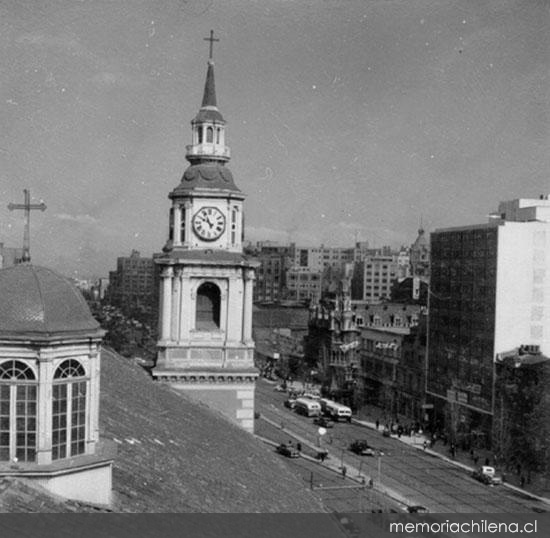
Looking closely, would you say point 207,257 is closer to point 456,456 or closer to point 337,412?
point 456,456

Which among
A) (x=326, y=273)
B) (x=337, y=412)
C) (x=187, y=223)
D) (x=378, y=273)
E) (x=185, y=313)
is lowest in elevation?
(x=337, y=412)

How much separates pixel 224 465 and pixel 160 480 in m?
4.59

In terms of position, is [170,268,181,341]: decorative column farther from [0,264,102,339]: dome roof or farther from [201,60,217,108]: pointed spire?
[0,264,102,339]: dome roof

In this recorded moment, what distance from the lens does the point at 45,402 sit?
41.4 feet

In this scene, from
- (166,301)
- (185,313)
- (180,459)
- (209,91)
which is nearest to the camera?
(180,459)

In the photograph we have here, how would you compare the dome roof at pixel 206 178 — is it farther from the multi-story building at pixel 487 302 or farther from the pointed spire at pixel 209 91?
the multi-story building at pixel 487 302

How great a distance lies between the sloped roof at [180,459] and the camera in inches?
630

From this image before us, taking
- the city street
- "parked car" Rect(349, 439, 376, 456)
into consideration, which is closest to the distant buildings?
the city street

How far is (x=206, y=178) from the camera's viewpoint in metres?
30.6

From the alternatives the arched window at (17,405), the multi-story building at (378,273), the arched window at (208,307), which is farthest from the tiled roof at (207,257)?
the multi-story building at (378,273)

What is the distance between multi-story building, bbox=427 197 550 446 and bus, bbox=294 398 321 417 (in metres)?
8.99

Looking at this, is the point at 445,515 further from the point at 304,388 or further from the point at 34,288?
the point at 304,388

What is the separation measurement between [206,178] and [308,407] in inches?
1786

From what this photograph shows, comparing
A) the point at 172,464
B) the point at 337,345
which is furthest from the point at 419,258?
the point at 172,464
